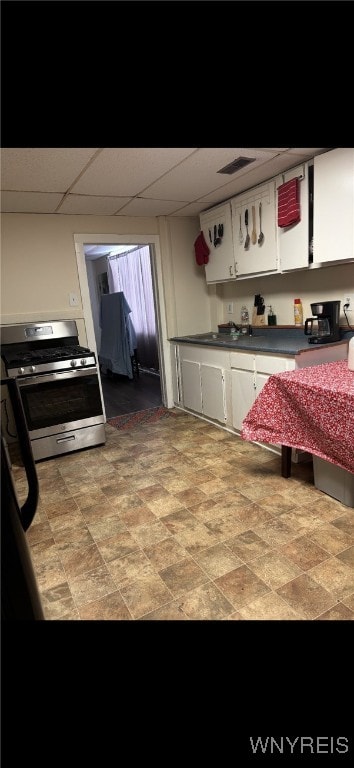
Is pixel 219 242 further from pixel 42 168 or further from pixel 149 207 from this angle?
pixel 42 168

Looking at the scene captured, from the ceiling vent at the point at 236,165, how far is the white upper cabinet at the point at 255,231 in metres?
0.39

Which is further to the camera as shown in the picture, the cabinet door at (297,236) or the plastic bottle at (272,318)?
the plastic bottle at (272,318)

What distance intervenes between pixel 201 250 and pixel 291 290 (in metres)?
1.10

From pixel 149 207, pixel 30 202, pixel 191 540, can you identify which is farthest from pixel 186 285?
pixel 191 540

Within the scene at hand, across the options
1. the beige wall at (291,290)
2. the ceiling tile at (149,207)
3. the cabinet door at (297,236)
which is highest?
the ceiling tile at (149,207)

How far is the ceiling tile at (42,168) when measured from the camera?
2.17 metres

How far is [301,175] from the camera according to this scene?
8.81ft

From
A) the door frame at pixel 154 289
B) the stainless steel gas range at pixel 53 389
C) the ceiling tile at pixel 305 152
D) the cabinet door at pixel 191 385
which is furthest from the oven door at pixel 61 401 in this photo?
the ceiling tile at pixel 305 152

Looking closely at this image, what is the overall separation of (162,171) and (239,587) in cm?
261

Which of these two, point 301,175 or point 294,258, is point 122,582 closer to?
point 294,258

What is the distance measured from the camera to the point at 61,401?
3.23 meters

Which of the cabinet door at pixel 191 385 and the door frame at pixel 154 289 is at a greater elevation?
the door frame at pixel 154 289

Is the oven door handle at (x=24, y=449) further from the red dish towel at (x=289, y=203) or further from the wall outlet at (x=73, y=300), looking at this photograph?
the wall outlet at (x=73, y=300)

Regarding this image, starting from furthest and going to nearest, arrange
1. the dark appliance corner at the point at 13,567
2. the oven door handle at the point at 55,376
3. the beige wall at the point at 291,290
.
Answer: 1. the oven door handle at the point at 55,376
2. the beige wall at the point at 291,290
3. the dark appliance corner at the point at 13,567
